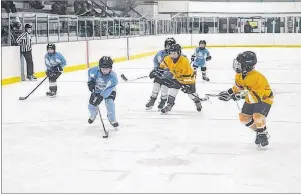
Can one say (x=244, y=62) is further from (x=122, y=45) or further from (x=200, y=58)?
(x=122, y=45)

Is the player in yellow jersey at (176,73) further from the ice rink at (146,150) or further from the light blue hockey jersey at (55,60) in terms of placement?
the light blue hockey jersey at (55,60)

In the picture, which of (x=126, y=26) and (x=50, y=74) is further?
(x=126, y=26)

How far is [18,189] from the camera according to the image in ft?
10.4

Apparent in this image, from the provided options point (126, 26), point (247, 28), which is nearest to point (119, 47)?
point (126, 26)

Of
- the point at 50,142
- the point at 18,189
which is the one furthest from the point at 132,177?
the point at 50,142

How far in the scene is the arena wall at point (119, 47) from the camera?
987 cm

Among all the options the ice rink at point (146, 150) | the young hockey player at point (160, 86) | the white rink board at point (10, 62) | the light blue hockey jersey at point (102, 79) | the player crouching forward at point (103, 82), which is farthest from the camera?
the white rink board at point (10, 62)

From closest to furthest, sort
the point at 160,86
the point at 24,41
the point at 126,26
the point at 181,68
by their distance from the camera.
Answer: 1. the point at 181,68
2. the point at 160,86
3. the point at 24,41
4. the point at 126,26

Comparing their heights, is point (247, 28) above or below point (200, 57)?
above

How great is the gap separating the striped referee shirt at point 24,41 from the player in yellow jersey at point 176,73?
4512mm

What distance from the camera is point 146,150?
4.27 meters

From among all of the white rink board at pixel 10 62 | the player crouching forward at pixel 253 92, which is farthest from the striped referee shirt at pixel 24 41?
the player crouching forward at pixel 253 92

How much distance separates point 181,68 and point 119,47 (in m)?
9.64

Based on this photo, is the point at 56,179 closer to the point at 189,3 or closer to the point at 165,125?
the point at 165,125
